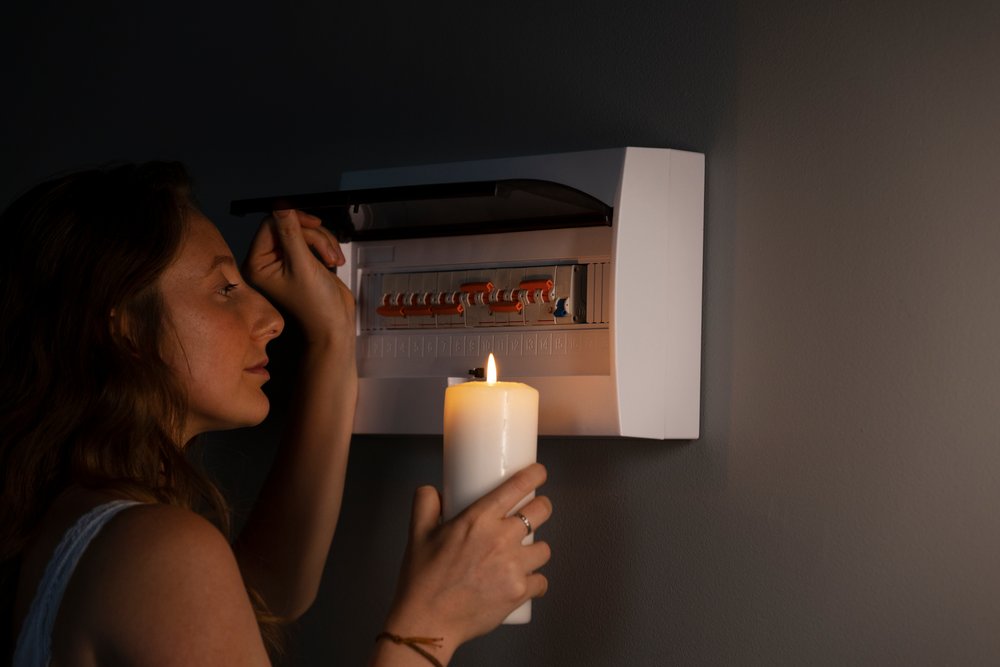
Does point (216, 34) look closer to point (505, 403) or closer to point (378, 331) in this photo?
point (378, 331)

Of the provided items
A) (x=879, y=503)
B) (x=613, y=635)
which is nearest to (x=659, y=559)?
(x=613, y=635)

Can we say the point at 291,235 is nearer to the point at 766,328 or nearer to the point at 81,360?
the point at 81,360

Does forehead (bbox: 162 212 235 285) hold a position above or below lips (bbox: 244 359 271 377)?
above

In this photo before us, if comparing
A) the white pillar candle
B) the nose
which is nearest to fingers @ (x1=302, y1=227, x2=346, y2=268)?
the nose

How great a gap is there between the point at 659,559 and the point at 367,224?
502 millimetres

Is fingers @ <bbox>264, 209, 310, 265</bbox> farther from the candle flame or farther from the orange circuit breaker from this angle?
the candle flame

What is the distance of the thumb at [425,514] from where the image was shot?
3.52 feet

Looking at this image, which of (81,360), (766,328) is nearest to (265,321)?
(81,360)

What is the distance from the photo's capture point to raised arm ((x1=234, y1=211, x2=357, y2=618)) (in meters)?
1.28

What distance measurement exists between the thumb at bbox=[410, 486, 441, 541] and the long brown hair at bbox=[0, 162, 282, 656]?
0.23 metres

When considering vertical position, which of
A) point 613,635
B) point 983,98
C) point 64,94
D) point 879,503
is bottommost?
point 613,635

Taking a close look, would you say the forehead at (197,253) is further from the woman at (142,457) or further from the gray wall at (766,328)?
the gray wall at (766,328)

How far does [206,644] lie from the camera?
882 millimetres

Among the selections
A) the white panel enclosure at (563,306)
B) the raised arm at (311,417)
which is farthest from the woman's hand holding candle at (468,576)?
the raised arm at (311,417)
